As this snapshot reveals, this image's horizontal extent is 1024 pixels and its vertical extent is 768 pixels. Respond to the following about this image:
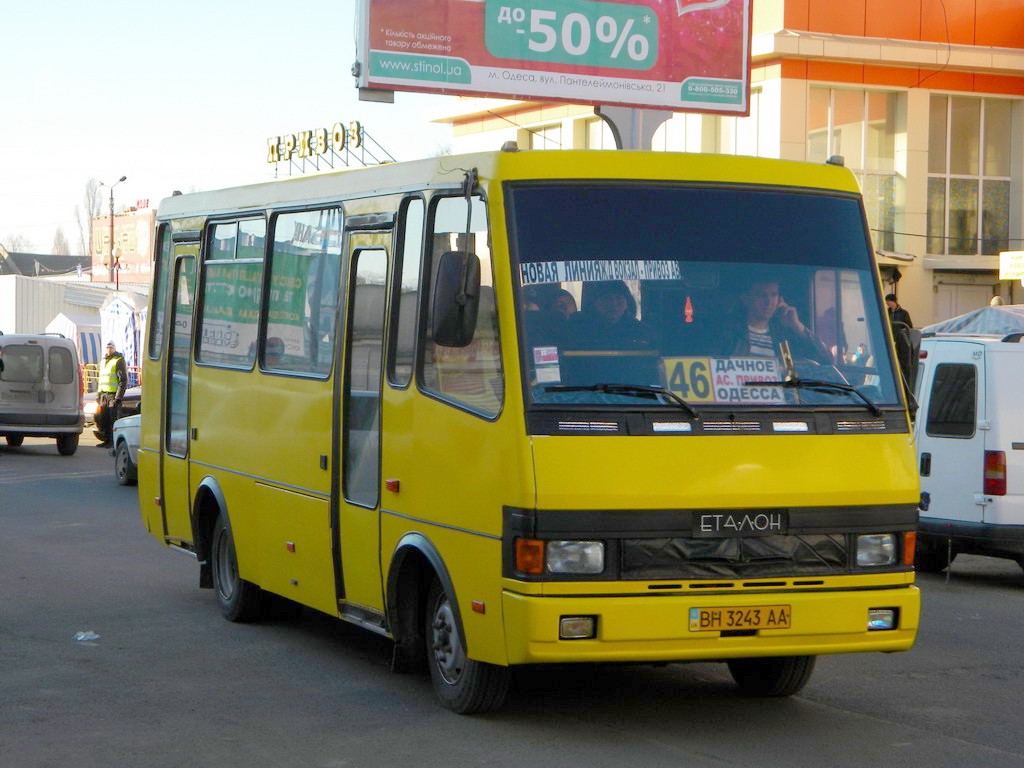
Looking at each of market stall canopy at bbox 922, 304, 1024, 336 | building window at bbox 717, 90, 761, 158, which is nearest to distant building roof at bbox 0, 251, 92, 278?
building window at bbox 717, 90, 761, 158

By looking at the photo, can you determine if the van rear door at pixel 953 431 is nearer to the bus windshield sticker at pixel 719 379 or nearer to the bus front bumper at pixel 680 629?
the bus front bumper at pixel 680 629

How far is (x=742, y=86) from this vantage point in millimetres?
25484

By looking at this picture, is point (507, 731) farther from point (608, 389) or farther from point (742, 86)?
point (742, 86)

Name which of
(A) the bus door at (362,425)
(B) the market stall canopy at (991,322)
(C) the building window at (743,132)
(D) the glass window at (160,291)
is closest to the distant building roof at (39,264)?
(C) the building window at (743,132)

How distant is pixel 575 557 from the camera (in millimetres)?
7031

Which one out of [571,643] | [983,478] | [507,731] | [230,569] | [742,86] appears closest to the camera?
[571,643]

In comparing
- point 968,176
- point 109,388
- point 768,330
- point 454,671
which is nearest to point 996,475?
point 768,330

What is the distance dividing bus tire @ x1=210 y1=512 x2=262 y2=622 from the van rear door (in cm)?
559

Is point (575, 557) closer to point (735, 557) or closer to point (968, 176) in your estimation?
point (735, 557)

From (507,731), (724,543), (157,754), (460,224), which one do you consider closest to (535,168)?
(460,224)

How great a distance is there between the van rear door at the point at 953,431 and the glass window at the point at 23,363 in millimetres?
18984

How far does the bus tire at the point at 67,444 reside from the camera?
2864 centimetres

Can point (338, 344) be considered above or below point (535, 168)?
below

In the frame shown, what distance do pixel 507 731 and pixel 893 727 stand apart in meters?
1.76
